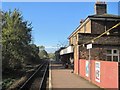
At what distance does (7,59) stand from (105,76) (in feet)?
88.5

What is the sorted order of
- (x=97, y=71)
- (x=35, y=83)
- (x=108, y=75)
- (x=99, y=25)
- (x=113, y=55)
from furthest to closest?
(x=99, y=25) → (x=35, y=83) → (x=113, y=55) → (x=97, y=71) → (x=108, y=75)

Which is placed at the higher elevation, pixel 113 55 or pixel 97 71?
pixel 113 55

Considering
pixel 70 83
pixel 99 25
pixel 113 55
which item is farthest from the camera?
pixel 99 25

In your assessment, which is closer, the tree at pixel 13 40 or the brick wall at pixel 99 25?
the brick wall at pixel 99 25

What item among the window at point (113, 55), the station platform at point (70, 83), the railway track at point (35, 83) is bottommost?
the railway track at point (35, 83)

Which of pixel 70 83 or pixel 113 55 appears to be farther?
pixel 113 55

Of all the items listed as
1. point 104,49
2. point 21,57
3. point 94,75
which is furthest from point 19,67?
point 94,75

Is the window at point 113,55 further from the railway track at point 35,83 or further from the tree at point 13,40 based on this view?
the tree at point 13,40

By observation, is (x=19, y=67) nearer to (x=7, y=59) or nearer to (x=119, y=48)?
(x=7, y=59)

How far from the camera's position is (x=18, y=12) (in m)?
52.8

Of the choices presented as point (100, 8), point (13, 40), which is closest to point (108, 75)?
point (100, 8)

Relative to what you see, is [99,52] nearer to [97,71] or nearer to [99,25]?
[99,25]

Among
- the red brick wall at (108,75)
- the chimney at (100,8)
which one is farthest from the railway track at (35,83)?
the chimney at (100,8)

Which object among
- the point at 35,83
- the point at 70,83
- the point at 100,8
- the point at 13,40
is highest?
the point at 100,8
